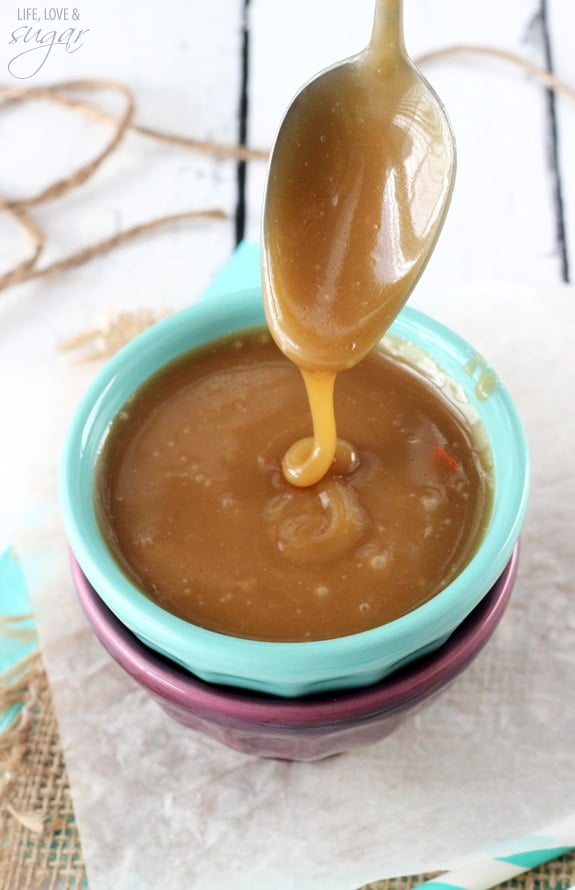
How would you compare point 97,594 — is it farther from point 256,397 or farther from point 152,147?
point 152,147

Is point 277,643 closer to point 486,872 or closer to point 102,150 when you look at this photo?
point 486,872

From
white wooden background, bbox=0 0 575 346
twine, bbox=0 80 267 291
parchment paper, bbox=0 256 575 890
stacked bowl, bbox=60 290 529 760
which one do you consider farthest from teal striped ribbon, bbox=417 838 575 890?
twine, bbox=0 80 267 291

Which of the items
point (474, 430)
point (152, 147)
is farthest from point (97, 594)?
point (152, 147)

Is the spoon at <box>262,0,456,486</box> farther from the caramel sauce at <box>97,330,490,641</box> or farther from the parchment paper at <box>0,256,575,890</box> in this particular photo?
the parchment paper at <box>0,256,575,890</box>

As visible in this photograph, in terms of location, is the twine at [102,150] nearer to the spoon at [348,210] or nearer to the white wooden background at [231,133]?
the white wooden background at [231,133]

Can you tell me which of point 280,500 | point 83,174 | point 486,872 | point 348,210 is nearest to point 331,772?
point 486,872

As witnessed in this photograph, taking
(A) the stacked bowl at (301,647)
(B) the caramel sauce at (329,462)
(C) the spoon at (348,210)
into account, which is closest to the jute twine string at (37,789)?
(A) the stacked bowl at (301,647)
